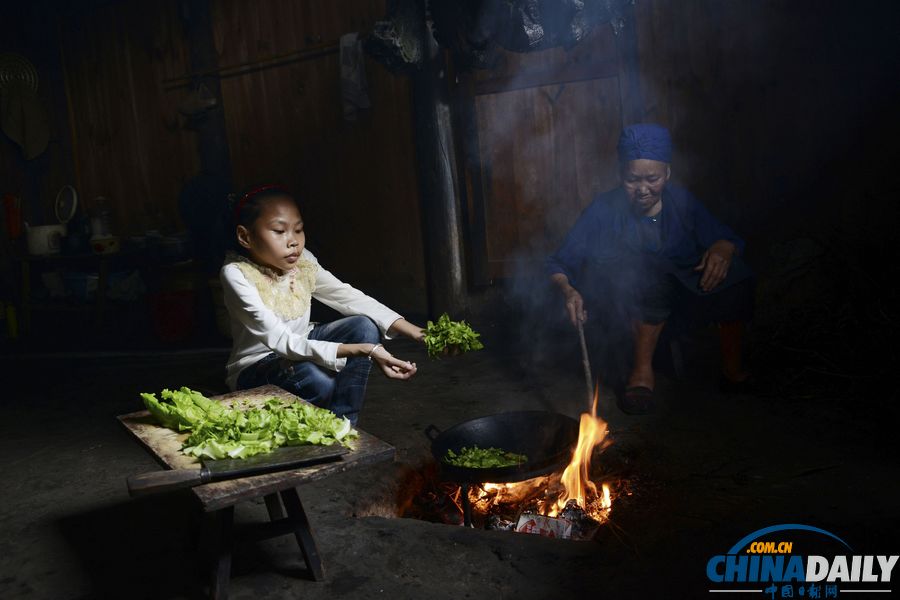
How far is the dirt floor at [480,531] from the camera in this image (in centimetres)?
294

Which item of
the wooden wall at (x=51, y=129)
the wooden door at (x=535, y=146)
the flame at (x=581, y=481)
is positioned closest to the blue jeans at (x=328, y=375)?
the flame at (x=581, y=481)

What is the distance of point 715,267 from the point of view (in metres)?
4.63

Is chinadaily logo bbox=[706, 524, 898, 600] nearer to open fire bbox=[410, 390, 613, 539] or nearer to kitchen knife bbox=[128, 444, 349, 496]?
open fire bbox=[410, 390, 613, 539]

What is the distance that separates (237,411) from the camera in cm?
303

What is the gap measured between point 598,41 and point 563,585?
193 inches

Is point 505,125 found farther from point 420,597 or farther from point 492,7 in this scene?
point 420,597

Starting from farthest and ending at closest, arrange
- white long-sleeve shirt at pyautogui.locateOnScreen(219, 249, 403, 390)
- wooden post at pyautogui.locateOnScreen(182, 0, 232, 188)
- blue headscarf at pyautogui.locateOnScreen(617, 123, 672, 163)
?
wooden post at pyautogui.locateOnScreen(182, 0, 232, 188), blue headscarf at pyautogui.locateOnScreen(617, 123, 672, 163), white long-sleeve shirt at pyautogui.locateOnScreen(219, 249, 403, 390)

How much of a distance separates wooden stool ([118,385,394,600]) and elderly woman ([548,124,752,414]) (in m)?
2.31

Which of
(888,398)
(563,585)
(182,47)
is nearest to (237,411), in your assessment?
(563,585)

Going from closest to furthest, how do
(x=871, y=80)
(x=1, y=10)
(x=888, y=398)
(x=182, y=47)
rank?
(x=888, y=398) → (x=871, y=80) → (x=182, y=47) → (x=1, y=10)

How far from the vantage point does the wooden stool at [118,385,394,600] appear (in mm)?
2400

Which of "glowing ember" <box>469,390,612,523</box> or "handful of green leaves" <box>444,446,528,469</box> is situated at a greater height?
"handful of green leaves" <box>444,446,528,469</box>

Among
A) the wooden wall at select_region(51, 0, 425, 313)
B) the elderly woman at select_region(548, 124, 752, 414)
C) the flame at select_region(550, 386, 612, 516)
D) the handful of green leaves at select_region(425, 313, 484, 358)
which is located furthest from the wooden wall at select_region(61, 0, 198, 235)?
the flame at select_region(550, 386, 612, 516)

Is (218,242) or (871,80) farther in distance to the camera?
(218,242)
